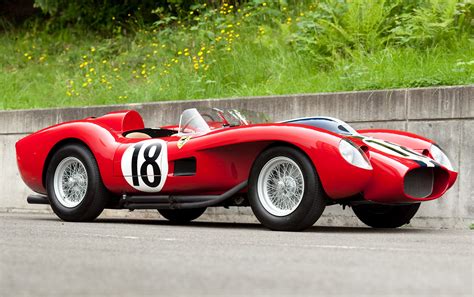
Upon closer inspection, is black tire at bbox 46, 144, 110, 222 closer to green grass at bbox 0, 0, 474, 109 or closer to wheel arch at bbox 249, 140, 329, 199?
wheel arch at bbox 249, 140, 329, 199

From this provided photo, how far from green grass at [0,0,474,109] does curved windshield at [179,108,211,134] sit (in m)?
2.31

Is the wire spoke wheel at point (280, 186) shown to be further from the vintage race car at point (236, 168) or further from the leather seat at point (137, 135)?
the leather seat at point (137, 135)

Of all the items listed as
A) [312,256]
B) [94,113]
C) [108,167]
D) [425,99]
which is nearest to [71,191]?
[108,167]

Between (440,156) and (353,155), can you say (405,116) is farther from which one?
(353,155)

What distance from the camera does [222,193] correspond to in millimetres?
8773

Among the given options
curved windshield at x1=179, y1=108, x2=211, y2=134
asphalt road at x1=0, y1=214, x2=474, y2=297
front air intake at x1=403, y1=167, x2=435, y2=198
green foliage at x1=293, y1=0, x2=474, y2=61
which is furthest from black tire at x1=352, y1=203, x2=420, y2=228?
green foliage at x1=293, y1=0, x2=474, y2=61

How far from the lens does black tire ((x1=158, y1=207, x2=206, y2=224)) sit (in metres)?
10.2

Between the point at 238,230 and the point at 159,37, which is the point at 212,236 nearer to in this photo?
the point at 238,230

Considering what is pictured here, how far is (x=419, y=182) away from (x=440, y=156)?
59cm

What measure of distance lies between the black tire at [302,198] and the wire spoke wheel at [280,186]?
0.04m

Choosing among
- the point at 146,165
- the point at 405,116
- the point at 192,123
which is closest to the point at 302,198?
the point at 192,123

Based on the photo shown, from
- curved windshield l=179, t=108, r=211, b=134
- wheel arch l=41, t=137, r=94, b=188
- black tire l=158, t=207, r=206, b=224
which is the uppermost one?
curved windshield l=179, t=108, r=211, b=134

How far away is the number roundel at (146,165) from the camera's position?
895 centimetres

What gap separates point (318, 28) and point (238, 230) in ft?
16.7
